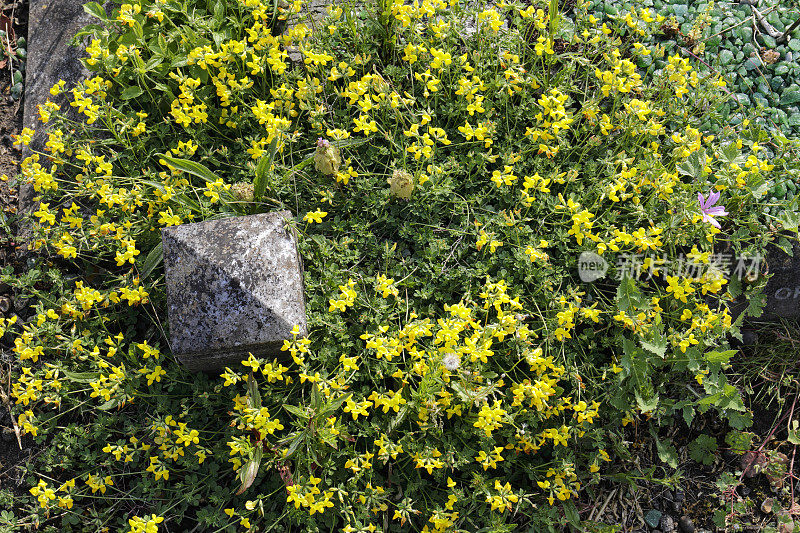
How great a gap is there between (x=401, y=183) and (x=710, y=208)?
6.10 ft

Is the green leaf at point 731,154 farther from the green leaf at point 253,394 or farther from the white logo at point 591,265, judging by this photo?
the green leaf at point 253,394

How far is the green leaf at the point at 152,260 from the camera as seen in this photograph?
378 cm

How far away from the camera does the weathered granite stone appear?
3.42 meters

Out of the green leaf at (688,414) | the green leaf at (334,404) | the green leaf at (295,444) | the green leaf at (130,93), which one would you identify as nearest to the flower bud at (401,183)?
the green leaf at (334,404)

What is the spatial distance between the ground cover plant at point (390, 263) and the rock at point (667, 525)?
19.2 inches

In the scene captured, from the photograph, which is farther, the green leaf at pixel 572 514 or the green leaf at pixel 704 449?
the green leaf at pixel 704 449

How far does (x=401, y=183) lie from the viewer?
3.80m

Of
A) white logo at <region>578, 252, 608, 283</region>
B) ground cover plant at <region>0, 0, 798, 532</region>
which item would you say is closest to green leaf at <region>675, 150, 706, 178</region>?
ground cover plant at <region>0, 0, 798, 532</region>

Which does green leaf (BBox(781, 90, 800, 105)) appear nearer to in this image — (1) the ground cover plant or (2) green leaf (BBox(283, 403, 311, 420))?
(1) the ground cover plant

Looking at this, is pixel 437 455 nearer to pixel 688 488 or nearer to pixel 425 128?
pixel 688 488

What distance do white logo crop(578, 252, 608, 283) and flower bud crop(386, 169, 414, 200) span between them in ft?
3.74

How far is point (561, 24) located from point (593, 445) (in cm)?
283

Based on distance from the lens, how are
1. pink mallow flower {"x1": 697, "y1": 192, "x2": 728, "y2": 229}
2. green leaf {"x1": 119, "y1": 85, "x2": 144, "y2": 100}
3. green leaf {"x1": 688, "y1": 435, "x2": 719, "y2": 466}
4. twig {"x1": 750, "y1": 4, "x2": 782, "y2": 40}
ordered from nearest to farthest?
pink mallow flower {"x1": 697, "y1": 192, "x2": 728, "y2": 229} < green leaf {"x1": 688, "y1": 435, "x2": 719, "y2": 466} < green leaf {"x1": 119, "y1": 85, "x2": 144, "y2": 100} < twig {"x1": 750, "y1": 4, "x2": 782, "y2": 40}

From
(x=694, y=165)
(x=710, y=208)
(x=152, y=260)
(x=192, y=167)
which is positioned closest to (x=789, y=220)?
(x=710, y=208)
